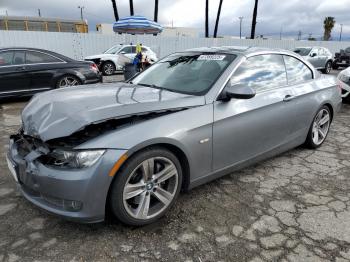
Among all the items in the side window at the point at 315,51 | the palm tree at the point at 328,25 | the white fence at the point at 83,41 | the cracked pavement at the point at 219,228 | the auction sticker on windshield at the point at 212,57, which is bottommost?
the cracked pavement at the point at 219,228

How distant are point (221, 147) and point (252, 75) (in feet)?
3.26

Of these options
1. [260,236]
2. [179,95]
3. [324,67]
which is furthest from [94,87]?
[324,67]

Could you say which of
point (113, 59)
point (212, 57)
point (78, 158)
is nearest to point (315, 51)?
point (113, 59)

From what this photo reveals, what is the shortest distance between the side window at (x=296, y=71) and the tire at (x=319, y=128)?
1.77 feet

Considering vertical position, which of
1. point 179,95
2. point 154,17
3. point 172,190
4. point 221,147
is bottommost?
point 172,190

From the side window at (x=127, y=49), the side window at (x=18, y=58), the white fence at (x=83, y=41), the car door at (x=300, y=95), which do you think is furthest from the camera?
the white fence at (x=83, y=41)

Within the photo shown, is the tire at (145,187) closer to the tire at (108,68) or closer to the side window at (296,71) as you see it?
the side window at (296,71)

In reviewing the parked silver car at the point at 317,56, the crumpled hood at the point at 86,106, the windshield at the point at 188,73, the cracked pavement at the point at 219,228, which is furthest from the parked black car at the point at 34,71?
the parked silver car at the point at 317,56

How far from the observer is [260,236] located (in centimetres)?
258

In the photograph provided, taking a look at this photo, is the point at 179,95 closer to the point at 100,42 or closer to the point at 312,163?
the point at 312,163

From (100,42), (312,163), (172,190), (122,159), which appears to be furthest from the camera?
(100,42)

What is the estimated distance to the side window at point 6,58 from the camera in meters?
7.39

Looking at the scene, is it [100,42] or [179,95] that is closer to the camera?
[179,95]

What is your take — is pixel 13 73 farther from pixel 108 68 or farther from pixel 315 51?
pixel 315 51
